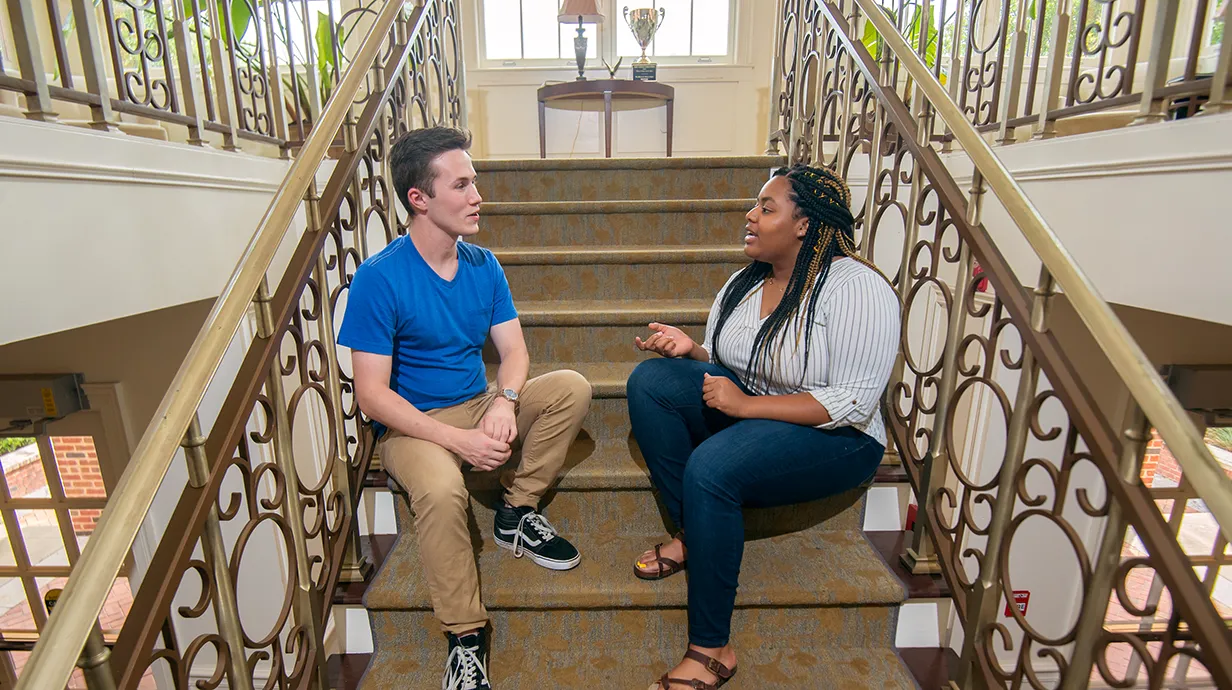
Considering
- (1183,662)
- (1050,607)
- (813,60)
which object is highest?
(813,60)

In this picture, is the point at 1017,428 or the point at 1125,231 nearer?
the point at 1017,428

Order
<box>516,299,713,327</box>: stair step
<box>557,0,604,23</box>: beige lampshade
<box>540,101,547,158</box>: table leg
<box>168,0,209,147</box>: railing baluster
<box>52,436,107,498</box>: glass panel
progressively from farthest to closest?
<box>540,101,547,158</box>: table leg → <box>557,0,604,23</box>: beige lampshade → <box>52,436,107,498</box>: glass panel → <box>516,299,713,327</box>: stair step → <box>168,0,209,147</box>: railing baluster

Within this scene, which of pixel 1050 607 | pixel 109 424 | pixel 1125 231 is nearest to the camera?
pixel 1125 231

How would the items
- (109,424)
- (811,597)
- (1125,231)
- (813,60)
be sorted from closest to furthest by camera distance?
1. (1125,231)
2. (811,597)
3. (813,60)
4. (109,424)

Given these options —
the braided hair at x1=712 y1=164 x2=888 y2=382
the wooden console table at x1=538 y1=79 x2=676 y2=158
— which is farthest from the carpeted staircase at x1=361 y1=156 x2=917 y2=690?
the wooden console table at x1=538 y1=79 x2=676 y2=158

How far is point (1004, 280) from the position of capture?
1.22m

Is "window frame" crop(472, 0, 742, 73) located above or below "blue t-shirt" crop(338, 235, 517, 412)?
above

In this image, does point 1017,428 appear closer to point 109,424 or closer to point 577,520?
point 577,520

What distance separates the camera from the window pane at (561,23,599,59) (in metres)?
5.02

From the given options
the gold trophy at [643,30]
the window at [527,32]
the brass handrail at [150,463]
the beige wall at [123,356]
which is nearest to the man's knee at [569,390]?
the brass handrail at [150,463]

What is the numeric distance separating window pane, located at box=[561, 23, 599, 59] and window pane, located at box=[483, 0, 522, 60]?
1.20 feet

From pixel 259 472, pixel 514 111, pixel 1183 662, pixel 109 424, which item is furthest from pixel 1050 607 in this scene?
pixel 514 111

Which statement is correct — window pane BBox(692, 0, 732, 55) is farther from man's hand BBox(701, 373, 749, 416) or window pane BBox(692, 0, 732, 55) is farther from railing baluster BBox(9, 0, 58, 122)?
railing baluster BBox(9, 0, 58, 122)

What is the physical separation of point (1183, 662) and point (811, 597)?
→ 366 cm
